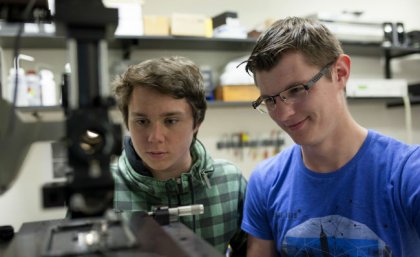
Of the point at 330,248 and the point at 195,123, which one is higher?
the point at 195,123

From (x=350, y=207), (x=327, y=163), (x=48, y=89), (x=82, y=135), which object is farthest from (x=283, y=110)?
(x=48, y=89)

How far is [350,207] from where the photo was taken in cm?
102

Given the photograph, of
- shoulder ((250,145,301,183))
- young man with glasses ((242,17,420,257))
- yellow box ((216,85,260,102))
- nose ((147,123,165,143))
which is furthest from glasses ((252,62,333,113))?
yellow box ((216,85,260,102))

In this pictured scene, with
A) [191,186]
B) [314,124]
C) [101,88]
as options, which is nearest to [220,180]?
[191,186]

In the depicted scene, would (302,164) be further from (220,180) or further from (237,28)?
(237,28)

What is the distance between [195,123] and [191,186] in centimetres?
20

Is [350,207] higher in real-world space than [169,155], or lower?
lower

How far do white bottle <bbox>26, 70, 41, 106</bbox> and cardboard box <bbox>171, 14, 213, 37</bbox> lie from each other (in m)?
0.74

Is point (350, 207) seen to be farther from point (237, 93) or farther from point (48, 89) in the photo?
point (48, 89)

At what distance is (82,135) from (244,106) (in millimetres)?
2042

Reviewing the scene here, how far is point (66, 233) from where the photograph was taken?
0.75 meters

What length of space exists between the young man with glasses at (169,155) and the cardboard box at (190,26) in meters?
0.91

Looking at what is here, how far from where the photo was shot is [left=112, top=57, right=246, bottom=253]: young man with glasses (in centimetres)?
117

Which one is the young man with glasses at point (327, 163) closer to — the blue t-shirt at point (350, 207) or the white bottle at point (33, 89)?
the blue t-shirt at point (350, 207)
